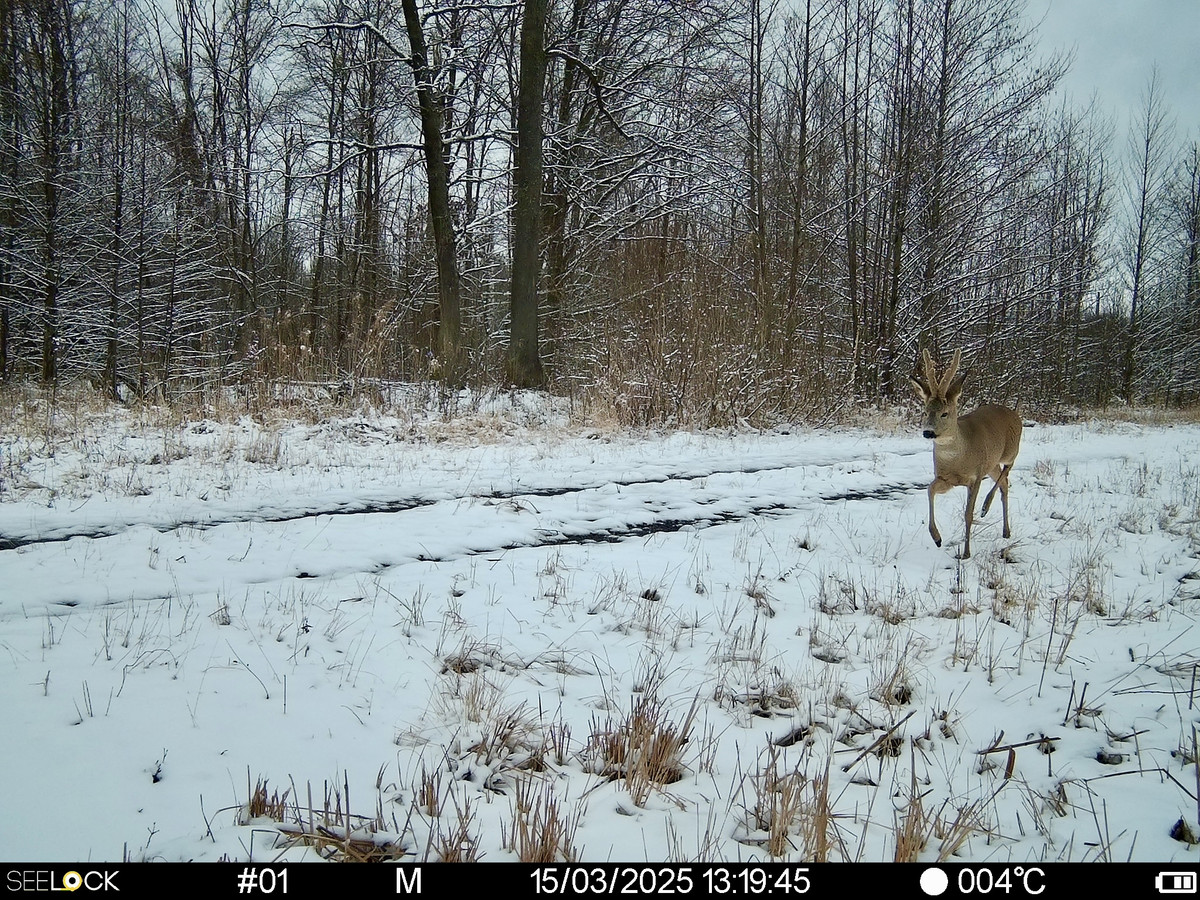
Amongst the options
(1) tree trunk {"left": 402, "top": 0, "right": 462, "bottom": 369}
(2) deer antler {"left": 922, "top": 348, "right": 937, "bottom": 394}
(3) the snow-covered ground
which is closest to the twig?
(3) the snow-covered ground

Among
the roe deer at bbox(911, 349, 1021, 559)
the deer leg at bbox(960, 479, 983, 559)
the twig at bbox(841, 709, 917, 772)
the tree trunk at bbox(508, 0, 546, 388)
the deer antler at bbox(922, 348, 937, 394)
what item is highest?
the tree trunk at bbox(508, 0, 546, 388)

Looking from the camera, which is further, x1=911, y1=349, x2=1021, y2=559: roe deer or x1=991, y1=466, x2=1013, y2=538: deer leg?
x1=991, y1=466, x2=1013, y2=538: deer leg

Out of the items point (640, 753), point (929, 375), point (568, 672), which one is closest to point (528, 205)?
point (929, 375)

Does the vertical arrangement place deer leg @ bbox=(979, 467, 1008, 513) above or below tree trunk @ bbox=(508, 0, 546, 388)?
below

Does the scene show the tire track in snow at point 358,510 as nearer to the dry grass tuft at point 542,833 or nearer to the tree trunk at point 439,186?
the dry grass tuft at point 542,833

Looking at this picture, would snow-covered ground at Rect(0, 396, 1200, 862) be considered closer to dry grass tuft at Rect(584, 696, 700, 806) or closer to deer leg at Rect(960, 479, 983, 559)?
dry grass tuft at Rect(584, 696, 700, 806)

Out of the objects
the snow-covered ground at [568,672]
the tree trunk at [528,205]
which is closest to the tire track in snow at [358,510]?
the snow-covered ground at [568,672]
